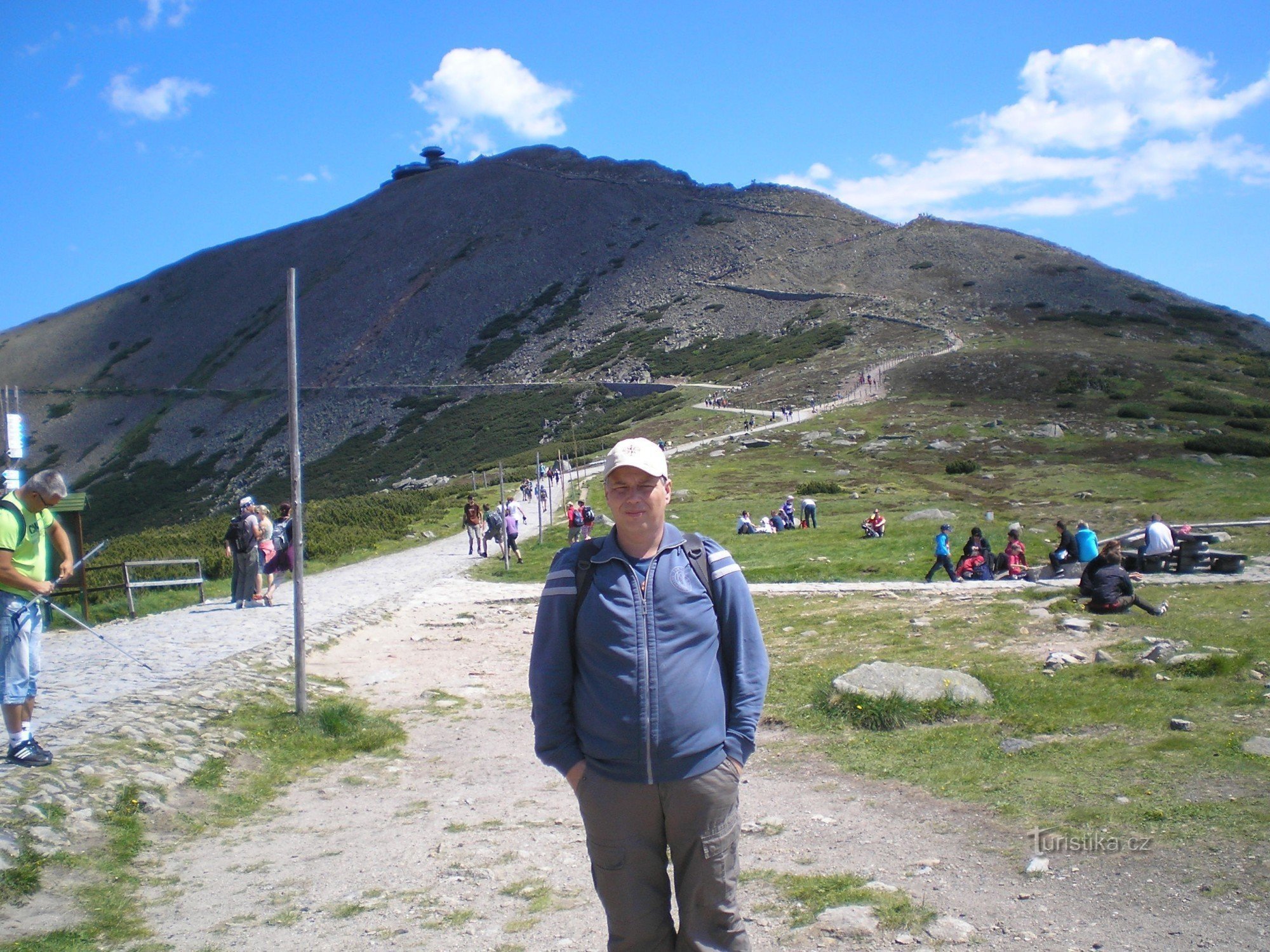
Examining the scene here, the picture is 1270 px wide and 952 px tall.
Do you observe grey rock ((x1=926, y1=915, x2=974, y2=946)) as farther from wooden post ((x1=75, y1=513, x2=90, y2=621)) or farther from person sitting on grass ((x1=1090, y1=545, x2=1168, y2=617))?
wooden post ((x1=75, y1=513, x2=90, y2=621))

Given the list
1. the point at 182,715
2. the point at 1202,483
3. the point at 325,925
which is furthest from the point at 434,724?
the point at 1202,483

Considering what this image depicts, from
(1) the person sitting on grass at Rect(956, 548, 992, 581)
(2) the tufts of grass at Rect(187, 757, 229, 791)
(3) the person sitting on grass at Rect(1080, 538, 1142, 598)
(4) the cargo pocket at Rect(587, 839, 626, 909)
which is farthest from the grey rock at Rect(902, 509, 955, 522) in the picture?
(4) the cargo pocket at Rect(587, 839, 626, 909)

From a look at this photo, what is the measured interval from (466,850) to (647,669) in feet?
10.2

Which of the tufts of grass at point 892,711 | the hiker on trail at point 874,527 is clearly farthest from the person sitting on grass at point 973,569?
the tufts of grass at point 892,711

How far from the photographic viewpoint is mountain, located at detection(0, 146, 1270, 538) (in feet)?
268

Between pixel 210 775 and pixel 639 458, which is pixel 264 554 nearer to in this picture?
pixel 210 775

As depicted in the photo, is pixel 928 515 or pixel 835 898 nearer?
pixel 835 898

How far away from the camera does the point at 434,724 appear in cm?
885

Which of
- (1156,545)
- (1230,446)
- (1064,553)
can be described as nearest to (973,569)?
(1064,553)

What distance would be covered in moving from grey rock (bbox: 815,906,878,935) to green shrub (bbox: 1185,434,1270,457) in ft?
119

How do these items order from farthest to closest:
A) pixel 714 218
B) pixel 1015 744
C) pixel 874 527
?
pixel 714 218 < pixel 874 527 < pixel 1015 744

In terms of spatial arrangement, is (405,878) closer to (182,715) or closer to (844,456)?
(182,715)

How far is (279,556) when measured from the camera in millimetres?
15406

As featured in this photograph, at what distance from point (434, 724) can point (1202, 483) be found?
27396 mm
